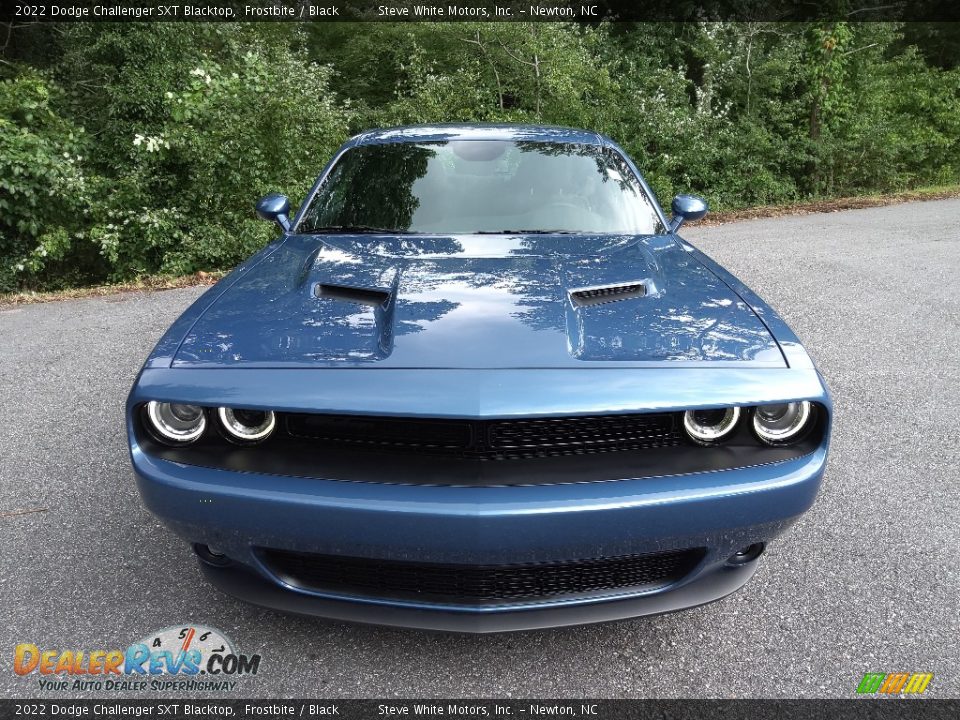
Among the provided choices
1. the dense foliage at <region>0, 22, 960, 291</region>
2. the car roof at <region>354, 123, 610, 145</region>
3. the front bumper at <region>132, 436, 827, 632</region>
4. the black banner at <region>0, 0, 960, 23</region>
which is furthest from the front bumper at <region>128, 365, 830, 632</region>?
the black banner at <region>0, 0, 960, 23</region>

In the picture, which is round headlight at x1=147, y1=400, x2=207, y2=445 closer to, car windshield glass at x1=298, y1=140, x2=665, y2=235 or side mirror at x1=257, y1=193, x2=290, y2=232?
A: car windshield glass at x1=298, y1=140, x2=665, y2=235

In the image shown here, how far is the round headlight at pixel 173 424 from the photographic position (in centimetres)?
172

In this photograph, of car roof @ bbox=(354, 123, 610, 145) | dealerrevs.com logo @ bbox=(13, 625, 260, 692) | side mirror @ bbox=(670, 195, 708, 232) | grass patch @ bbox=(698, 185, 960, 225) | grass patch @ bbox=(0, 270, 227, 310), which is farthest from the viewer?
grass patch @ bbox=(698, 185, 960, 225)

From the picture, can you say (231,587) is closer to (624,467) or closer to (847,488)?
(624,467)

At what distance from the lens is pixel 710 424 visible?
1773 millimetres

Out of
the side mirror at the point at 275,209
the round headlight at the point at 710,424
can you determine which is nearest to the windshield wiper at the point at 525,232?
the side mirror at the point at 275,209

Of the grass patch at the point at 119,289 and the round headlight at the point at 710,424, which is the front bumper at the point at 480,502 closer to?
the round headlight at the point at 710,424

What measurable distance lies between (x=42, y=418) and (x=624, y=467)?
3.32 m

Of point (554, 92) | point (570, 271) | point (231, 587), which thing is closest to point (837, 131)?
point (554, 92)

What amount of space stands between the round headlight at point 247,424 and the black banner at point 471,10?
10687mm

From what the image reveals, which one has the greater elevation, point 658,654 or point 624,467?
point 624,467

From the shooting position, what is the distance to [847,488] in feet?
9.06

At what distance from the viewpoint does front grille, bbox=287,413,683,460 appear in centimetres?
165

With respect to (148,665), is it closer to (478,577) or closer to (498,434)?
(478,577)
